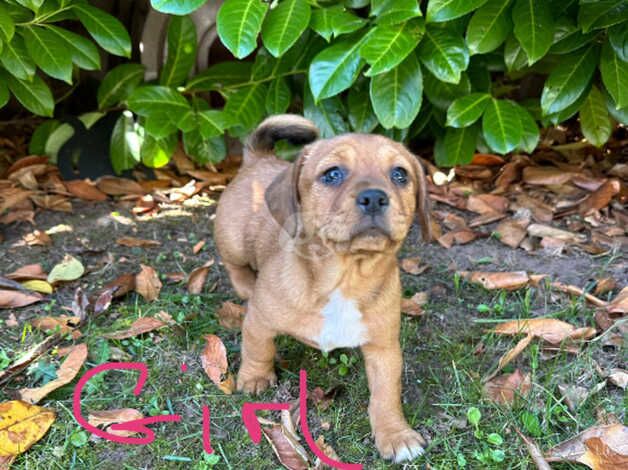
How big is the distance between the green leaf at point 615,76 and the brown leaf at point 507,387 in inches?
67.7

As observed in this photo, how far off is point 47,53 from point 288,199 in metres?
1.95

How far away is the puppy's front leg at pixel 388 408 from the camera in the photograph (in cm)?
263

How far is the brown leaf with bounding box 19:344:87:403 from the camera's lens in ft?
9.21

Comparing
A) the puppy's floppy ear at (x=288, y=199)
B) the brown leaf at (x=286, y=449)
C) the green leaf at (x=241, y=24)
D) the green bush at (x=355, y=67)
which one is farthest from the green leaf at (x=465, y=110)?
the brown leaf at (x=286, y=449)

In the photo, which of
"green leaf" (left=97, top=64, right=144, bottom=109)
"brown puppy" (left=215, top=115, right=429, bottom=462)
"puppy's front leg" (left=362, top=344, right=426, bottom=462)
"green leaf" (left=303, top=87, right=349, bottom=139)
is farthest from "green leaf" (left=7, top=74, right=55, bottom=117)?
"puppy's front leg" (left=362, top=344, right=426, bottom=462)

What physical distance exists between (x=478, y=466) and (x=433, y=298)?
51.6 inches

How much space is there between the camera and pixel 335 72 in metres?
3.58

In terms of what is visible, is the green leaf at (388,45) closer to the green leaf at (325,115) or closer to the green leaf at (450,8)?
the green leaf at (450,8)

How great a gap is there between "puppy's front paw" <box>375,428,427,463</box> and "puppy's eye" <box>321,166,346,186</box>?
102 cm

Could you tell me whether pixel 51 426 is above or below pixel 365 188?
below

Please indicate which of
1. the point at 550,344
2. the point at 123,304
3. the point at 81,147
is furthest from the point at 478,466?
the point at 81,147

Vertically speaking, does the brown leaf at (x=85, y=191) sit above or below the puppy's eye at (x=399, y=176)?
below

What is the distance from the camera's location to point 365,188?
2.46m

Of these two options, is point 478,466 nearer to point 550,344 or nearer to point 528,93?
point 550,344
